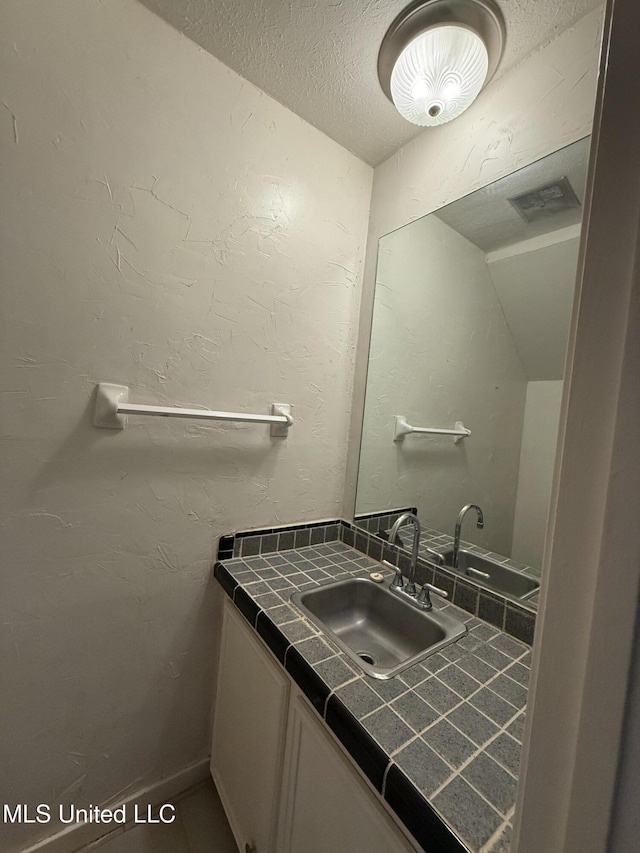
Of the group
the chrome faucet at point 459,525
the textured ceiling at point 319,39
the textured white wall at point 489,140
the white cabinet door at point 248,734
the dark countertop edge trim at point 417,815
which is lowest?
the white cabinet door at point 248,734

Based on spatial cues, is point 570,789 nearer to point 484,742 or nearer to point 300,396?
point 484,742

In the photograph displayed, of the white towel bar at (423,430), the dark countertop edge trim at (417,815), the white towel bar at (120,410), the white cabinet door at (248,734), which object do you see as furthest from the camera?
the white towel bar at (423,430)

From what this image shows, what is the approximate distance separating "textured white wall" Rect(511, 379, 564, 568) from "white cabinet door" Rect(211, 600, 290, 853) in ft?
2.40

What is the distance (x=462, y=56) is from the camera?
83 centimetres

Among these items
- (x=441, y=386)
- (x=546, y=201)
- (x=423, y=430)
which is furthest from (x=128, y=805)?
(x=546, y=201)

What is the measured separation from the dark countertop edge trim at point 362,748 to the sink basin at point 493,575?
547 mm

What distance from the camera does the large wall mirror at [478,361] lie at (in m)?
0.90

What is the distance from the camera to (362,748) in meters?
→ 0.53

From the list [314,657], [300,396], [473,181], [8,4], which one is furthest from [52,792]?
[473,181]

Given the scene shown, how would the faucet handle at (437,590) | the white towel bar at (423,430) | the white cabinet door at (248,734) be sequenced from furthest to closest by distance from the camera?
the white towel bar at (423,430), the faucet handle at (437,590), the white cabinet door at (248,734)

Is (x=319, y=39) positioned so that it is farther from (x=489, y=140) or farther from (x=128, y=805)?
(x=128, y=805)

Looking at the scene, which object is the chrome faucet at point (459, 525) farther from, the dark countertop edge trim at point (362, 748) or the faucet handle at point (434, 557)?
the dark countertop edge trim at point (362, 748)

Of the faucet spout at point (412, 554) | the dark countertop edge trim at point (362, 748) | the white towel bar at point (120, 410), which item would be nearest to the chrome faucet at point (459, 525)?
the faucet spout at point (412, 554)

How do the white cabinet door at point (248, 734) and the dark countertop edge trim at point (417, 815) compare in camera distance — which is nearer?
the dark countertop edge trim at point (417, 815)
